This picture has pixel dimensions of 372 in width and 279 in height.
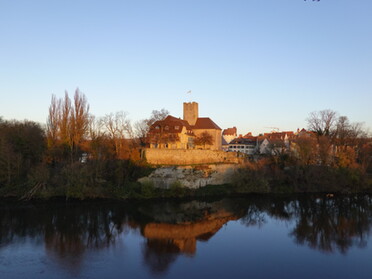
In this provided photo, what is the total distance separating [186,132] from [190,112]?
229 inches

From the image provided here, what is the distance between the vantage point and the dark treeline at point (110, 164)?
24062mm

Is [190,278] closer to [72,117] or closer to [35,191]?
[35,191]

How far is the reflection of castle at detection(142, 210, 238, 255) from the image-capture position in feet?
48.9

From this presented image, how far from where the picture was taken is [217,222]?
19.0 m

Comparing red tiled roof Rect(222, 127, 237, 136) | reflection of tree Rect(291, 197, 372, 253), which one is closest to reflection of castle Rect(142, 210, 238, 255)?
reflection of tree Rect(291, 197, 372, 253)

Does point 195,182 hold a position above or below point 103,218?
above

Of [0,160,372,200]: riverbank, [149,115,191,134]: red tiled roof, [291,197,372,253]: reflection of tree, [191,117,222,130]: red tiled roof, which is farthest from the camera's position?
[191,117,222,130]: red tiled roof

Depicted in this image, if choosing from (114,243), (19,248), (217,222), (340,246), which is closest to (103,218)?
(114,243)

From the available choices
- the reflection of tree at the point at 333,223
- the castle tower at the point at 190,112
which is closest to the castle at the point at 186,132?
the castle tower at the point at 190,112

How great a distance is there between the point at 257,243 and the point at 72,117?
69.3 ft

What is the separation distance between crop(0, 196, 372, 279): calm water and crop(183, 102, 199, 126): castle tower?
18.6 m

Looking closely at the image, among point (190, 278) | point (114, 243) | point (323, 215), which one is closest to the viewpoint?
point (190, 278)

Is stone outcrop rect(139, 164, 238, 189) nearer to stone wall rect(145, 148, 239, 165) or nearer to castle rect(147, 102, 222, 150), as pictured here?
stone wall rect(145, 148, 239, 165)

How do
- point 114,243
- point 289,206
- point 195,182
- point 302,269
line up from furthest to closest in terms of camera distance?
point 195,182 < point 289,206 < point 114,243 < point 302,269
